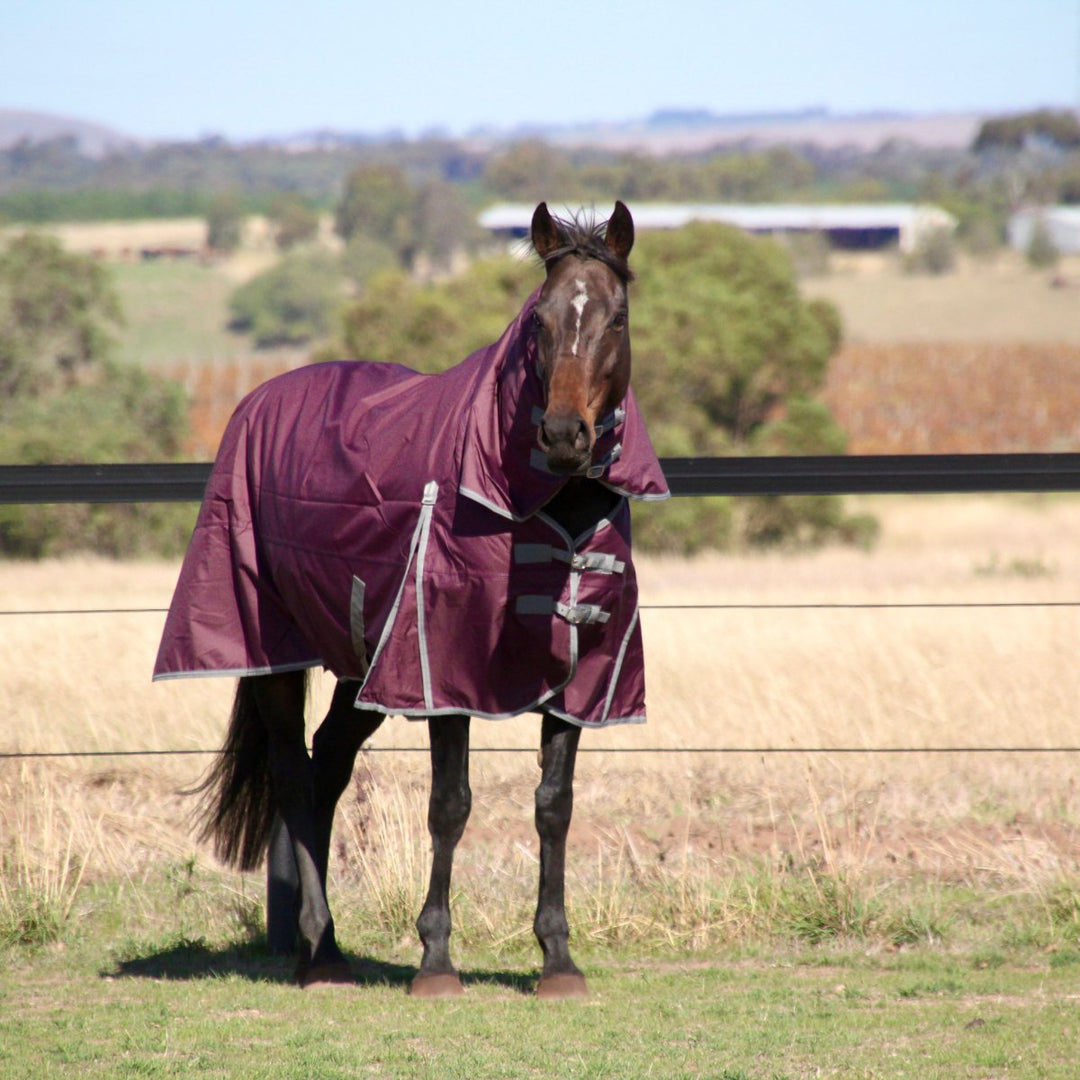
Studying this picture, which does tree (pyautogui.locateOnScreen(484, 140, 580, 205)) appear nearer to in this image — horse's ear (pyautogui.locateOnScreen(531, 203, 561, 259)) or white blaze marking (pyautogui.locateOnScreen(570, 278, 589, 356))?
horse's ear (pyautogui.locateOnScreen(531, 203, 561, 259))

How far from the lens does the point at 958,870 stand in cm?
537

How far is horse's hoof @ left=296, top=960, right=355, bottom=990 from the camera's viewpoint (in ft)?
14.7

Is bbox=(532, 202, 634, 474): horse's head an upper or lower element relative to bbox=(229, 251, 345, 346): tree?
upper

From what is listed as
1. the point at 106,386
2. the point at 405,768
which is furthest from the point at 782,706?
the point at 106,386

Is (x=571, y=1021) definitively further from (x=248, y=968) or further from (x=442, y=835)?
(x=248, y=968)

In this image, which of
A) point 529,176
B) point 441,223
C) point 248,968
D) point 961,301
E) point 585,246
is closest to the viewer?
point 585,246

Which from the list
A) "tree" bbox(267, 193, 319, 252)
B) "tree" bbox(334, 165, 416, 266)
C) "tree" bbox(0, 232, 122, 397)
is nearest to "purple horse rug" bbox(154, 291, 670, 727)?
"tree" bbox(0, 232, 122, 397)

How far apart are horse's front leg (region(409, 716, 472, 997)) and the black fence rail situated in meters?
1.41

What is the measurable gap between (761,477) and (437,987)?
6.79 ft

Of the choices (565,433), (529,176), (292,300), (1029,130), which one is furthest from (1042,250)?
(565,433)

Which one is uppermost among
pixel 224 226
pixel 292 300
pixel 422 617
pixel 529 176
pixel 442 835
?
pixel 529 176

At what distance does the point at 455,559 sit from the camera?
13.2 feet

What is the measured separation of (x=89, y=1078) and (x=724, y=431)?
83.3 feet

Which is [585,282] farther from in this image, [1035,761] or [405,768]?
[1035,761]
